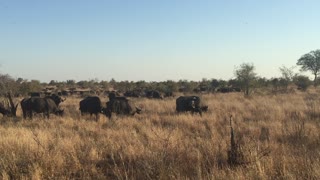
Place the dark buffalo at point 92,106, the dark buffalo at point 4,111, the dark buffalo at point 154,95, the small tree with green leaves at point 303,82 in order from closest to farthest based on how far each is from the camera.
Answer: the dark buffalo at point 4,111 → the dark buffalo at point 92,106 → the dark buffalo at point 154,95 → the small tree with green leaves at point 303,82

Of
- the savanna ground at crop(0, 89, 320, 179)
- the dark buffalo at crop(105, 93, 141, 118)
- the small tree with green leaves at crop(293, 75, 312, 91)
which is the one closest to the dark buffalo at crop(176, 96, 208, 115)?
the dark buffalo at crop(105, 93, 141, 118)

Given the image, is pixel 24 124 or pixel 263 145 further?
pixel 24 124

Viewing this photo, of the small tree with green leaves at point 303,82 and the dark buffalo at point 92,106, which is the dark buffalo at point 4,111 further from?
the small tree with green leaves at point 303,82

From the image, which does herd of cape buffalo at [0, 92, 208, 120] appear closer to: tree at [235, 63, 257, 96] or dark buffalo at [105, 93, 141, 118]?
dark buffalo at [105, 93, 141, 118]

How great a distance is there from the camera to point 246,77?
44594 millimetres

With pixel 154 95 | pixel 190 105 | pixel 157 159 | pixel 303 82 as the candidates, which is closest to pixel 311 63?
pixel 303 82

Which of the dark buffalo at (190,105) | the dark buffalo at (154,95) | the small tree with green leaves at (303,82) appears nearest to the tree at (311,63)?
the small tree with green leaves at (303,82)

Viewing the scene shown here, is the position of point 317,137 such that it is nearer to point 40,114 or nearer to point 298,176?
point 298,176

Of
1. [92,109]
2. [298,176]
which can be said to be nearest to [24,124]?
[92,109]

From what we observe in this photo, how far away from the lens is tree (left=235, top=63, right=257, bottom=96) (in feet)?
146

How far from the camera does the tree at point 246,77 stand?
44.5 meters

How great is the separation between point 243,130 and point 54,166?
7.69m

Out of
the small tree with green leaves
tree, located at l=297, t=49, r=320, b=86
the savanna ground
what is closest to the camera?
the savanna ground

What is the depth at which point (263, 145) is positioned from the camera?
33.9ft
